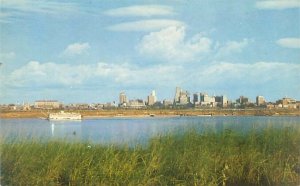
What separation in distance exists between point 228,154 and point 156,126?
3.56 ft

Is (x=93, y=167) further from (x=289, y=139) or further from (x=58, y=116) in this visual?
(x=289, y=139)

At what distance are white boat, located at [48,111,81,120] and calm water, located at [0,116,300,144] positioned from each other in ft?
0.23

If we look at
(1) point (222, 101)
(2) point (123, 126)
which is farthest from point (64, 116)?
(1) point (222, 101)

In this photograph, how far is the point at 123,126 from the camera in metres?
6.98

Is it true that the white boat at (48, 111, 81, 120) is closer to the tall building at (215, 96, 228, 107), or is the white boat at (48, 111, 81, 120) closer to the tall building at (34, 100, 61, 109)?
the tall building at (34, 100, 61, 109)

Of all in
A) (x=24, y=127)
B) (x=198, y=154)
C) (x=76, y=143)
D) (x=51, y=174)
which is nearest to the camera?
(x=51, y=174)

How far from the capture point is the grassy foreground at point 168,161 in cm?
550

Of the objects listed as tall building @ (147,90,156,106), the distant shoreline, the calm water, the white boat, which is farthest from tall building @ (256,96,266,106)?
the white boat

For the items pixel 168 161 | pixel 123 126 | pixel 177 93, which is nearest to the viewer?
pixel 168 161

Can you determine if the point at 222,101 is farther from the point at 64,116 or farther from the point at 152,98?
the point at 64,116

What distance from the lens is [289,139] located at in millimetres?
6418

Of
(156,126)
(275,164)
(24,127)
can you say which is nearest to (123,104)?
(156,126)

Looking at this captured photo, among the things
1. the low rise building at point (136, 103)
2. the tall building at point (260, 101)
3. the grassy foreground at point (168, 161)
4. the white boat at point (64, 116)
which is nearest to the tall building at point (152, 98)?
the low rise building at point (136, 103)

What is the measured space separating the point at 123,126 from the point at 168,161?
4.25 feet
